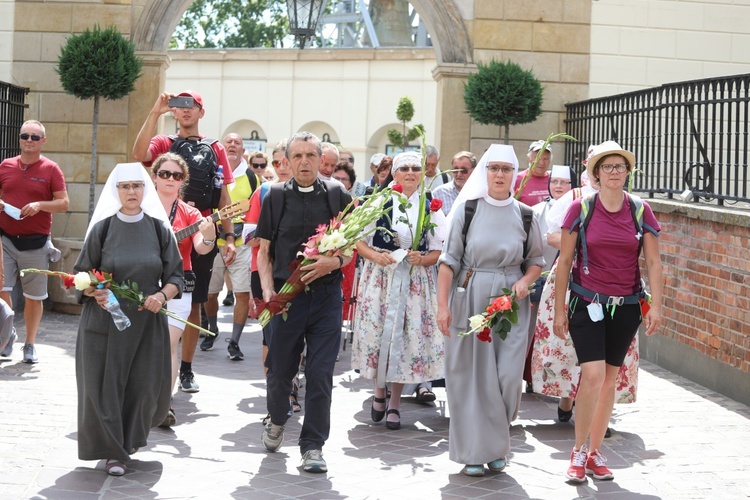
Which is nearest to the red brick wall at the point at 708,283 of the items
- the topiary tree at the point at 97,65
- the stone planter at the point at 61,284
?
the stone planter at the point at 61,284

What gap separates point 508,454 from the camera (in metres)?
7.66

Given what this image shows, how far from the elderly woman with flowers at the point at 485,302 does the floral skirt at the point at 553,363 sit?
1338 millimetres

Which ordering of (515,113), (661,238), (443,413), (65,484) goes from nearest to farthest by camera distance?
(65,484) < (443,413) < (661,238) < (515,113)

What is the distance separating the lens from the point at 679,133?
461 inches

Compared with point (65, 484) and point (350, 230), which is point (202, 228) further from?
point (65, 484)

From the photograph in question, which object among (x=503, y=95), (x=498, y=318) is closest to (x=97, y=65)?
(x=503, y=95)

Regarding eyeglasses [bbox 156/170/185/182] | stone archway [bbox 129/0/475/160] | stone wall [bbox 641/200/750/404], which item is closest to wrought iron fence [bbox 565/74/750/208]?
stone wall [bbox 641/200/750/404]

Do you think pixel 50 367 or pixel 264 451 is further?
pixel 50 367

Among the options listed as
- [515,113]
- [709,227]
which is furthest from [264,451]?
[515,113]

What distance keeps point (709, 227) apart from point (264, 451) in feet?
15.9

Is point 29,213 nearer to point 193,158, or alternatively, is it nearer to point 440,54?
point 193,158

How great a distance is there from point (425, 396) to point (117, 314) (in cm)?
355

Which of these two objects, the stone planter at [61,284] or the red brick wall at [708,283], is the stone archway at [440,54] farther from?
the red brick wall at [708,283]

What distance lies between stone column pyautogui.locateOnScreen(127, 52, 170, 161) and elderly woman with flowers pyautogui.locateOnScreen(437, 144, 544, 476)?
8793 millimetres
